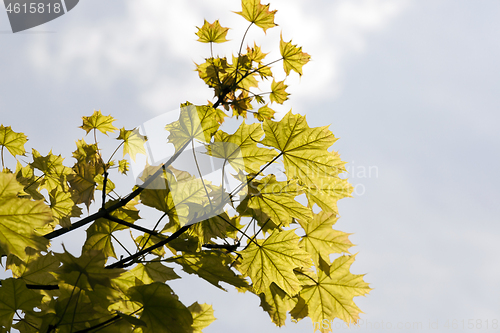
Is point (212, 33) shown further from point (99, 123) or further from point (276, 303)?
point (276, 303)

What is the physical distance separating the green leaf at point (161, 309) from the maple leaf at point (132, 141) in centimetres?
138

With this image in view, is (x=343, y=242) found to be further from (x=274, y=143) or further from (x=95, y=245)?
(x=95, y=245)

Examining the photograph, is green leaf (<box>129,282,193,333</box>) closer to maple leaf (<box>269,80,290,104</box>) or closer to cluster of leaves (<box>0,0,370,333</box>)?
cluster of leaves (<box>0,0,370,333</box>)

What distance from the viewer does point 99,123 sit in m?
2.85

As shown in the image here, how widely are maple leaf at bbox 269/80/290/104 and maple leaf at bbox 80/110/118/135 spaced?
157 cm

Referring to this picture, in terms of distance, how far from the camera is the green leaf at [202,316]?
1.65m

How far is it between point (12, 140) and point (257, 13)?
2.38 m

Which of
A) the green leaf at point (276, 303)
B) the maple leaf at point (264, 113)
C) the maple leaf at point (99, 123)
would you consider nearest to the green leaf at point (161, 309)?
the green leaf at point (276, 303)

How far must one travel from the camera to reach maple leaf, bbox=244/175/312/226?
1518 millimetres

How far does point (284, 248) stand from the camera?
5.21 feet

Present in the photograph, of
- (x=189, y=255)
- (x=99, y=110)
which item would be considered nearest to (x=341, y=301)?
(x=189, y=255)

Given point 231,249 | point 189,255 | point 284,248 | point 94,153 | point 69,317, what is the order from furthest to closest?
point 94,153 < point 231,249 < point 284,248 < point 189,255 < point 69,317

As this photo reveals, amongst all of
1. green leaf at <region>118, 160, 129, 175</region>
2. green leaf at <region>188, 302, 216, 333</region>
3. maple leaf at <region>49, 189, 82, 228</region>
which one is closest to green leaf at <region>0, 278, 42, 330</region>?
green leaf at <region>188, 302, 216, 333</region>

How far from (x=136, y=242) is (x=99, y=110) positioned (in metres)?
1.63
